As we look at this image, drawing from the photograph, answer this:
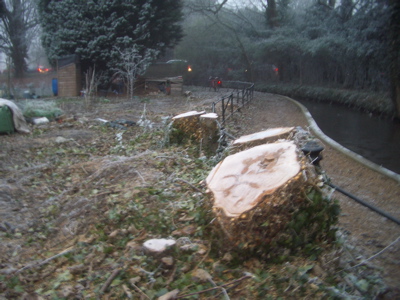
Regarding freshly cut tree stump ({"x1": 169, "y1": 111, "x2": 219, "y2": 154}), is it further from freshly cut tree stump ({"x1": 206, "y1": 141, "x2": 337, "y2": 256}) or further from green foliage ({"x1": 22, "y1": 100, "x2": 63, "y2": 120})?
green foliage ({"x1": 22, "y1": 100, "x2": 63, "y2": 120})

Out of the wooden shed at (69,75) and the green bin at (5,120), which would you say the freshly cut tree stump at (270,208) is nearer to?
the green bin at (5,120)

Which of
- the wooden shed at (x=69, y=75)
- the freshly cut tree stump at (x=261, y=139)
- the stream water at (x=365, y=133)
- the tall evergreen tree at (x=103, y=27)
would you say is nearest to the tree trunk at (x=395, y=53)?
the stream water at (x=365, y=133)

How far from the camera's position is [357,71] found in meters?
20.0

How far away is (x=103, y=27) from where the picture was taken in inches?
730

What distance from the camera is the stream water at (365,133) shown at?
9.84m

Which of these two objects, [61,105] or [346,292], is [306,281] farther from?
[61,105]

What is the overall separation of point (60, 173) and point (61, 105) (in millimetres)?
9122

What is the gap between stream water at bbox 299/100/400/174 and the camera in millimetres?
9839

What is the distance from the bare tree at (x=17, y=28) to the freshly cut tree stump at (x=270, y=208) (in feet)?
112

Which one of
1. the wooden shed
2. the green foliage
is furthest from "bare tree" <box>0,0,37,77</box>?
the green foliage

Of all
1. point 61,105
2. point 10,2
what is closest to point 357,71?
point 61,105

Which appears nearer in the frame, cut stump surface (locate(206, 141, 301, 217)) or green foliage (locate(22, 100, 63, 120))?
cut stump surface (locate(206, 141, 301, 217))

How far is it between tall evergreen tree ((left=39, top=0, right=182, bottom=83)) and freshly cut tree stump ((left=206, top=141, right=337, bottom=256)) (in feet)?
51.9

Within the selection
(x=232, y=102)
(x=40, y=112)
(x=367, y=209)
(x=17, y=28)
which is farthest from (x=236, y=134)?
(x=17, y=28)
